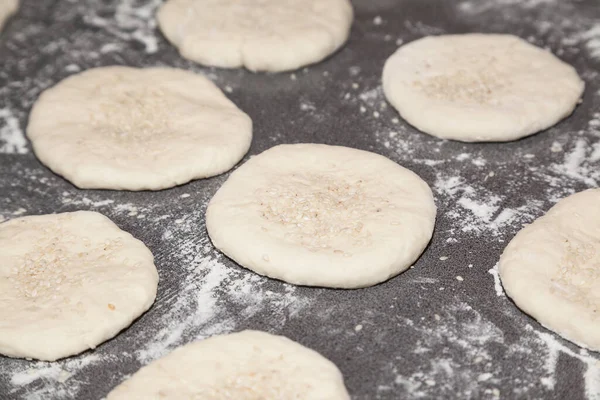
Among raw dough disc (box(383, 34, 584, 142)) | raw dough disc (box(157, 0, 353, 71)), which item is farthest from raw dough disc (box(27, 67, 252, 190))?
raw dough disc (box(383, 34, 584, 142))

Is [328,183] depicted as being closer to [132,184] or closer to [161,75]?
[132,184]

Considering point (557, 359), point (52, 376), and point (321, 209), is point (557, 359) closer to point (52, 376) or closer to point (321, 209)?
point (321, 209)

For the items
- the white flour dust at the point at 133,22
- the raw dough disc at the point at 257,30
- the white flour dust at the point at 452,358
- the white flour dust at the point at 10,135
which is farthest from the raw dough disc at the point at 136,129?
the white flour dust at the point at 452,358

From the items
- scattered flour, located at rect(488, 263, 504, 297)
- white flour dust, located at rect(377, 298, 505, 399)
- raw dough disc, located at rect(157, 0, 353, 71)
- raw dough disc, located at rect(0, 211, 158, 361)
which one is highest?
raw dough disc, located at rect(157, 0, 353, 71)

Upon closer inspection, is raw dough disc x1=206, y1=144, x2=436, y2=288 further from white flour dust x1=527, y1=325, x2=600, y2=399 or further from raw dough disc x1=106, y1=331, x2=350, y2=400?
white flour dust x1=527, y1=325, x2=600, y2=399

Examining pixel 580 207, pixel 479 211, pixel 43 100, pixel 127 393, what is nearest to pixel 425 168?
pixel 479 211
